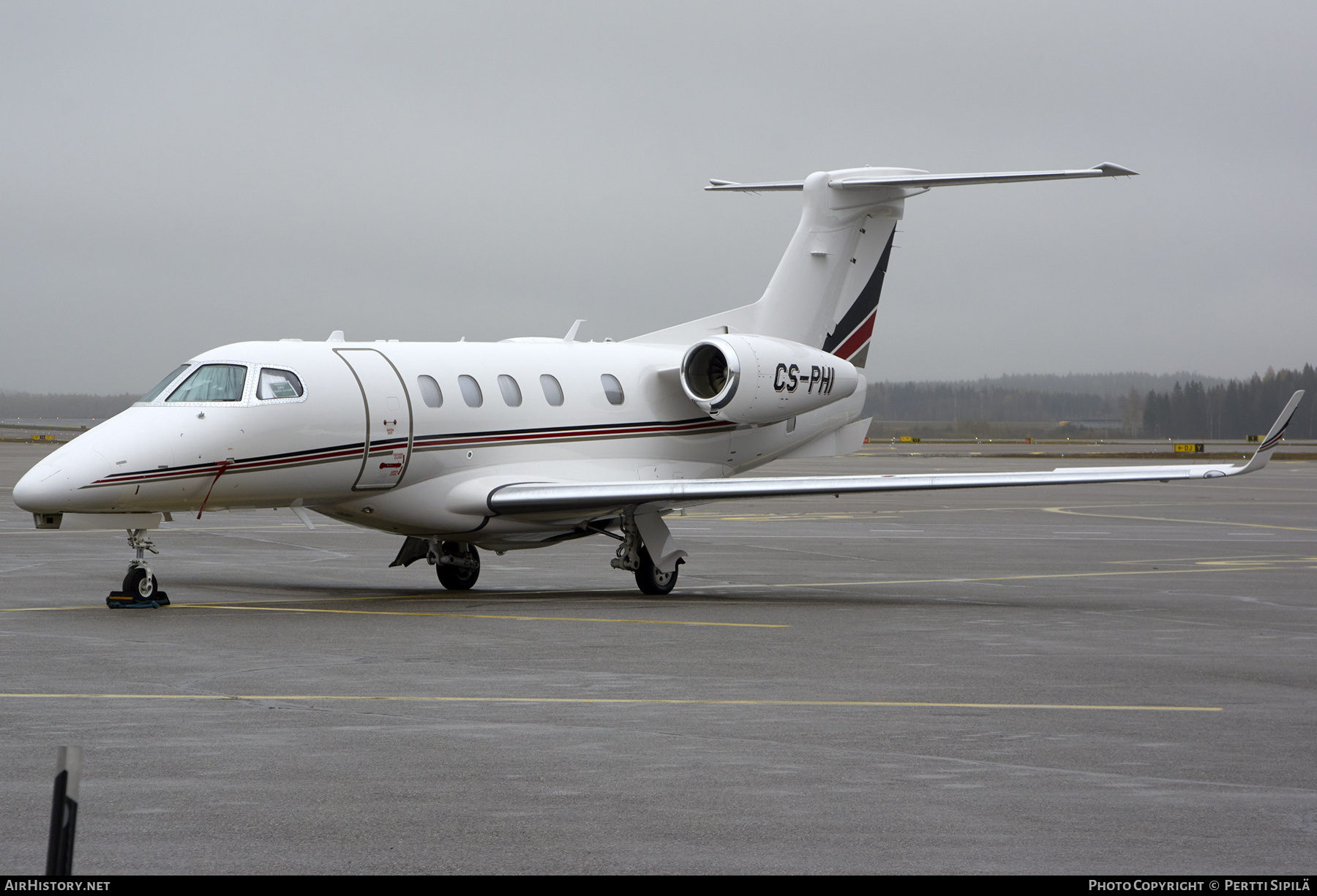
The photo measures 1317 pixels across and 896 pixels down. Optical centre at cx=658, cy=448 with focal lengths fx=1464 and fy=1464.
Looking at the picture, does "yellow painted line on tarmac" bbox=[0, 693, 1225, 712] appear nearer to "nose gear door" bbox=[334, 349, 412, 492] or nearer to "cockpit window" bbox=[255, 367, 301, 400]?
"cockpit window" bbox=[255, 367, 301, 400]

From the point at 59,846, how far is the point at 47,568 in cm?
1755

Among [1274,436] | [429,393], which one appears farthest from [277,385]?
[1274,436]

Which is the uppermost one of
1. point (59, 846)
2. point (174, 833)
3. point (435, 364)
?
point (435, 364)

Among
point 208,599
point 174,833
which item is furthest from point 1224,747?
point 208,599

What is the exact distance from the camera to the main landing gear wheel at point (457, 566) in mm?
18859

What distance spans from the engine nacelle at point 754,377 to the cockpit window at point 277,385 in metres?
5.91

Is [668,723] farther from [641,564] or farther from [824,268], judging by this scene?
[824,268]

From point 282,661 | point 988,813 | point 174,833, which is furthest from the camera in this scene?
point 282,661

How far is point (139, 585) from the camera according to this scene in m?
15.3

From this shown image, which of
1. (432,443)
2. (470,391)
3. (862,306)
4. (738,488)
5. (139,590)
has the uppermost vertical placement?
(862,306)

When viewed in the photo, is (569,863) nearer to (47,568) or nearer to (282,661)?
(282,661)

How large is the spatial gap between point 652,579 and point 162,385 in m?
6.24

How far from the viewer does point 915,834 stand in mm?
6496

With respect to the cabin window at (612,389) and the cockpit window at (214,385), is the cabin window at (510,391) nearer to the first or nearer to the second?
the cabin window at (612,389)
